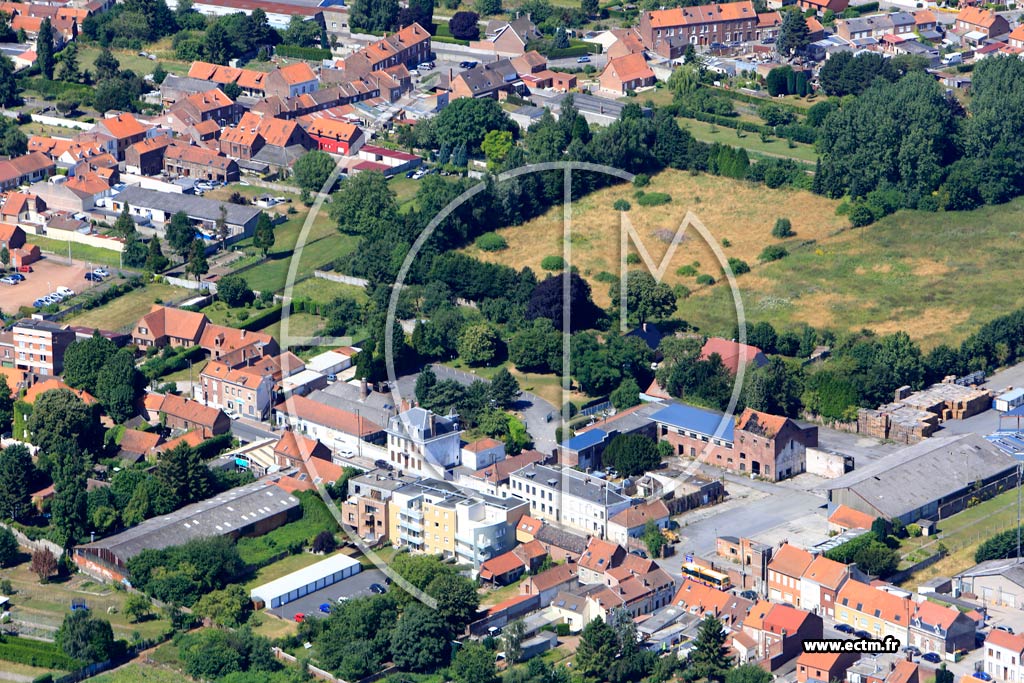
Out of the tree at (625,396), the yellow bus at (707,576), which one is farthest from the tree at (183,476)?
the yellow bus at (707,576)

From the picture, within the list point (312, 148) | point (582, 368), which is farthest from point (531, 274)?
point (312, 148)

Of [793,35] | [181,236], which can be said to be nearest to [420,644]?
[181,236]

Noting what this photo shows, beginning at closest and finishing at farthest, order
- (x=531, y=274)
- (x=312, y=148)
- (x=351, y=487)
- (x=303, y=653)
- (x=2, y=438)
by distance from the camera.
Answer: (x=303, y=653) < (x=351, y=487) < (x=2, y=438) < (x=531, y=274) < (x=312, y=148)

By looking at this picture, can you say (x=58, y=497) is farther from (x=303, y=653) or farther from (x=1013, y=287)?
(x=1013, y=287)

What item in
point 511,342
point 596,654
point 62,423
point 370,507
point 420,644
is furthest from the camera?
point 511,342

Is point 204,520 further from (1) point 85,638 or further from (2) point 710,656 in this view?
(2) point 710,656

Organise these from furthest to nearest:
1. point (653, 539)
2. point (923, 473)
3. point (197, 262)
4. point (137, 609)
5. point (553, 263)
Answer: point (553, 263), point (197, 262), point (923, 473), point (653, 539), point (137, 609)

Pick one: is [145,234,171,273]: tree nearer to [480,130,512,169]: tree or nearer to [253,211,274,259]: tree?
[253,211,274,259]: tree
